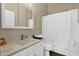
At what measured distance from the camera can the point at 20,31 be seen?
1.52 metres

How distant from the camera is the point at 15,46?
144cm

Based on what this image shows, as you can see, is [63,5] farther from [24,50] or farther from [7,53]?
[7,53]

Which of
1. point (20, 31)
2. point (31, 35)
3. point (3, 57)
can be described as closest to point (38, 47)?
point (31, 35)

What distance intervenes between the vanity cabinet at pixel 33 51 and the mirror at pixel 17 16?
218 millimetres

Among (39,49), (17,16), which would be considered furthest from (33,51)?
(17,16)

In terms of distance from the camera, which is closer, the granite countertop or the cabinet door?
the granite countertop

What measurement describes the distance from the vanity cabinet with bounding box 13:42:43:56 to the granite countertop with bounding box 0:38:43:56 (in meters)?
0.03

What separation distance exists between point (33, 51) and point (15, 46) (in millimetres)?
198

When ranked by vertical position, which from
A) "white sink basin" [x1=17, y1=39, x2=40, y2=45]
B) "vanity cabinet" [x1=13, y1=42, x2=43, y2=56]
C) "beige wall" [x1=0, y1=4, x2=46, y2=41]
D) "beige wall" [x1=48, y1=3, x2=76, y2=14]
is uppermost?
"beige wall" [x1=48, y1=3, x2=76, y2=14]

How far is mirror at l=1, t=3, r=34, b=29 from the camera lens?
1.47m

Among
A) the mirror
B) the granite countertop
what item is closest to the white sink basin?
the granite countertop

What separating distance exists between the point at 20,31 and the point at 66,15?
530mm

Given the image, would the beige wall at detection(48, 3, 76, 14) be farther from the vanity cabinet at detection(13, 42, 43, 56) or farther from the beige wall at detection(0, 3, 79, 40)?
the vanity cabinet at detection(13, 42, 43, 56)

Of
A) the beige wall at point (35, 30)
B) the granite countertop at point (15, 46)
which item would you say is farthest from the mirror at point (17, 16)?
the granite countertop at point (15, 46)
